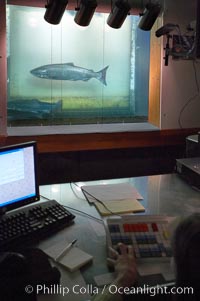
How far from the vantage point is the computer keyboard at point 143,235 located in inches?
50.0

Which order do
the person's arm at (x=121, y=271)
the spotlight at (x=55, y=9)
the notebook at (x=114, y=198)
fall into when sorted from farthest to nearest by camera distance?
the spotlight at (x=55, y=9) → the notebook at (x=114, y=198) → the person's arm at (x=121, y=271)

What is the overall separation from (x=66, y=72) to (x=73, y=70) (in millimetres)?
75

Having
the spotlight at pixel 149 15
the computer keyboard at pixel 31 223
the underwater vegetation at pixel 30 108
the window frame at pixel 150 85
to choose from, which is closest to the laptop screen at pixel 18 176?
the computer keyboard at pixel 31 223

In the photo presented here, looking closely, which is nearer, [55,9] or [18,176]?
[18,176]

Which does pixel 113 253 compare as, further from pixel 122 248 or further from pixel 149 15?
pixel 149 15

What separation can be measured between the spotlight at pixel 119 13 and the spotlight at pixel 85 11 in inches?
6.5

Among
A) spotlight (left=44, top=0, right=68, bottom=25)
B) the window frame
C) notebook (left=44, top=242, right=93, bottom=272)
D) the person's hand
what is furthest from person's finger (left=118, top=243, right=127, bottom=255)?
the window frame

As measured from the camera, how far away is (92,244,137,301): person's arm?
1047mm

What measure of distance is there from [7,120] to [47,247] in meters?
2.18

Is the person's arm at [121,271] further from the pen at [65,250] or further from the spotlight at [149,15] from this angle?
the spotlight at [149,15]

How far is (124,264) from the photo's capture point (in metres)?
1.17

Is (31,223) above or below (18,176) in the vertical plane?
below

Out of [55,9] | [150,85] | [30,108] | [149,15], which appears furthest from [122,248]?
[150,85]

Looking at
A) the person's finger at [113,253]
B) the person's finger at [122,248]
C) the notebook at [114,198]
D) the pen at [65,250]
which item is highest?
the notebook at [114,198]
